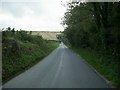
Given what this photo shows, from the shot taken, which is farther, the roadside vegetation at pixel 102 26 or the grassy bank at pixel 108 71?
the roadside vegetation at pixel 102 26

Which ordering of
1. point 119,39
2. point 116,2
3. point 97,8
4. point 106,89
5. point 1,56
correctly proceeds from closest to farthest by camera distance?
point 106,89, point 1,56, point 119,39, point 116,2, point 97,8

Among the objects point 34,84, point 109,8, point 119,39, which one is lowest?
point 34,84

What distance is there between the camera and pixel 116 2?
26266mm

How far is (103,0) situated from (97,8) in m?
2.98

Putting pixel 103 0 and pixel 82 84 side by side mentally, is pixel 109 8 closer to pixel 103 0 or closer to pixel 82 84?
pixel 103 0

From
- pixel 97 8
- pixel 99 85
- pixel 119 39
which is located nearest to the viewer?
pixel 99 85

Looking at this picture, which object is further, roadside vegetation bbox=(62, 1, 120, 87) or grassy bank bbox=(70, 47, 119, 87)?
roadside vegetation bbox=(62, 1, 120, 87)

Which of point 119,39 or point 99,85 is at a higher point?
point 119,39

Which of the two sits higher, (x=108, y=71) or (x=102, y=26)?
(x=102, y=26)

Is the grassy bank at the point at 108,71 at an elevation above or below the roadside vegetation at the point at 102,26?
below

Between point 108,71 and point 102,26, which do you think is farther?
point 102,26

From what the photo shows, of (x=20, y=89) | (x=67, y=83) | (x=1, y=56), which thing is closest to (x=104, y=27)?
(x=1, y=56)

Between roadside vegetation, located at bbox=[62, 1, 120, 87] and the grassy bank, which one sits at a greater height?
roadside vegetation, located at bbox=[62, 1, 120, 87]

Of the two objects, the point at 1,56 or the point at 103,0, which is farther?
the point at 103,0
